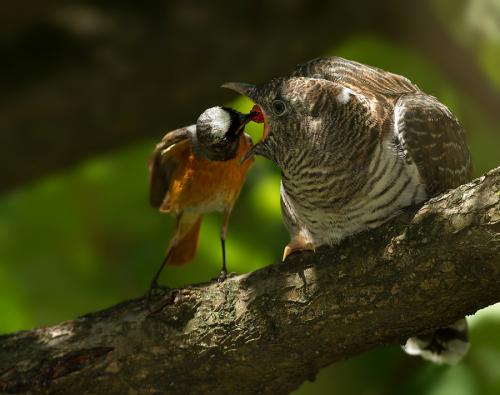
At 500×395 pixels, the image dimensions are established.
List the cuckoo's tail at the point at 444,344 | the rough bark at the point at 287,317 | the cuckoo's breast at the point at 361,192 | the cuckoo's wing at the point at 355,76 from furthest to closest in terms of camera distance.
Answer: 1. the cuckoo's tail at the point at 444,344
2. the cuckoo's wing at the point at 355,76
3. the cuckoo's breast at the point at 361,192
4. the rough bark at the point at 287,317

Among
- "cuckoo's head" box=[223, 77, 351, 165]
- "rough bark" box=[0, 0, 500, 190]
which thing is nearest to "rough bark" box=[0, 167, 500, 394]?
"cuckoo's head" box=[223, 77, 351, 165]

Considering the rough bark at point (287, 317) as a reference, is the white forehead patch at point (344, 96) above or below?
above

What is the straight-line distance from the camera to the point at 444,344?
12.1 feet

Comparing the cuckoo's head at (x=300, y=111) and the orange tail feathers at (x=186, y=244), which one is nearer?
the cuckoo's head at (x=300, y=111)

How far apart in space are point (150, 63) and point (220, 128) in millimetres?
2575

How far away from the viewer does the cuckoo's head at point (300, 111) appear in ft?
10.8

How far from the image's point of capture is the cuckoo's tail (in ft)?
12.0

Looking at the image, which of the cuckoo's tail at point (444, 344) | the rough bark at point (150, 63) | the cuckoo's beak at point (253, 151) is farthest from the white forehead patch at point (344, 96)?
the rough bark at point (150, 63)

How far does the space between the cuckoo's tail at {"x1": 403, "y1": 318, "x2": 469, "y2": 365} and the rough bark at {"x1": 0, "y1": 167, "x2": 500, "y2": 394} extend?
66cm

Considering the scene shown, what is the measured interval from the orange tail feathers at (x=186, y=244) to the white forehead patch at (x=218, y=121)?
743mm

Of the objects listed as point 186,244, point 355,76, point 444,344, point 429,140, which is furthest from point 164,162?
point 444,344

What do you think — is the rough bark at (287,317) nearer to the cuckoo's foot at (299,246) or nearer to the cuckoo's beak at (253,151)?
the cuckoo's foot at (299,246)

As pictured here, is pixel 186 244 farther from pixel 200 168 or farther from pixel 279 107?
pixel 279 107

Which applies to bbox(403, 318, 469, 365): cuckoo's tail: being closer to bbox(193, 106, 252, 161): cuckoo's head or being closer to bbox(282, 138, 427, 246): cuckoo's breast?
bbox(282, 138, 427, 246): cuckoo's breast
